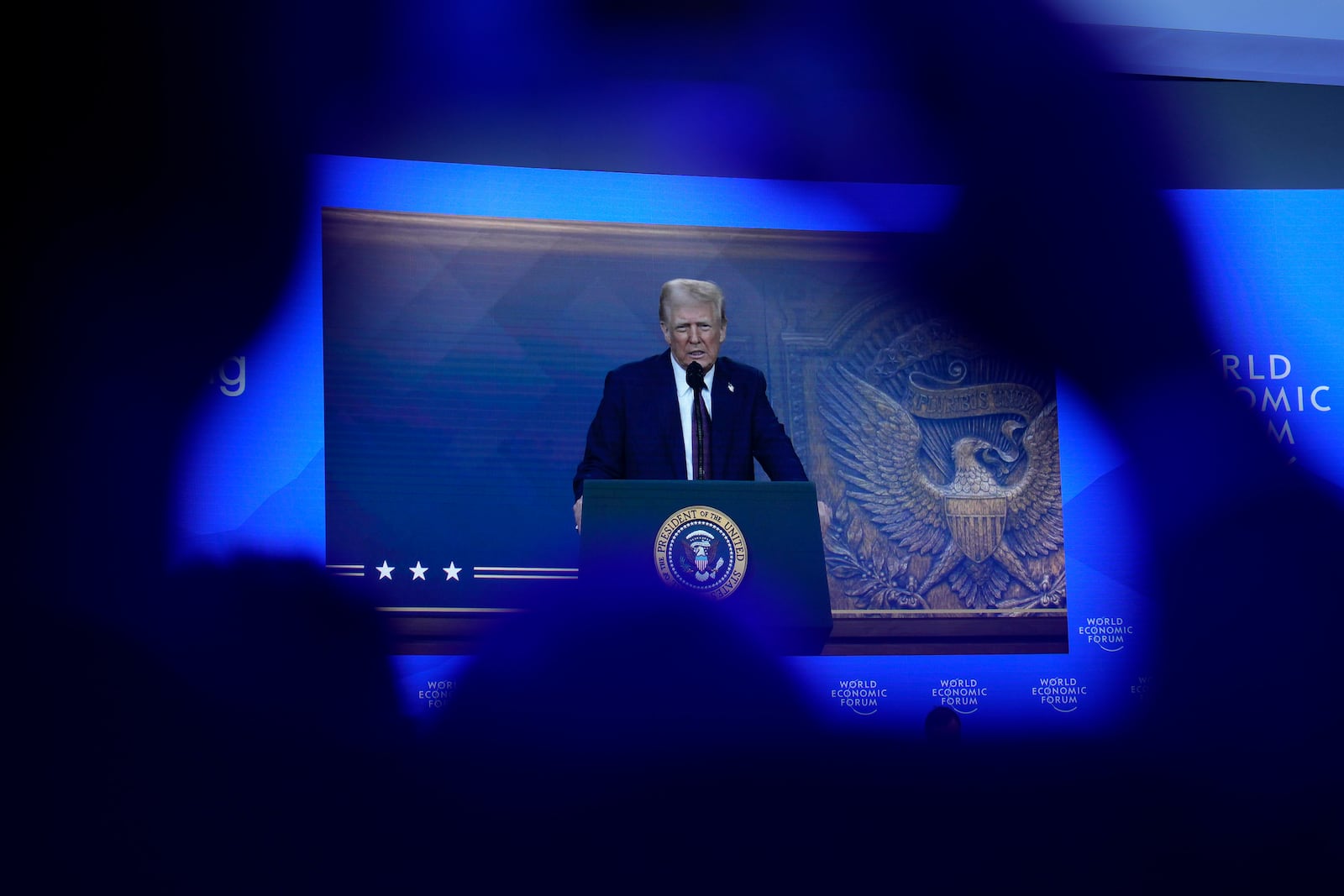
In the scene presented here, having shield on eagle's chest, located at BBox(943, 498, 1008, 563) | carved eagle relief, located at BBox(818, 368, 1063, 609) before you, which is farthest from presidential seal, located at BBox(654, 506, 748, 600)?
shield on eagle's chest, located at BBox(943, 498, 1008, 563)

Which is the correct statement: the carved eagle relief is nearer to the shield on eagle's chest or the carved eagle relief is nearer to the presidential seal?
the shield on eagle's chest

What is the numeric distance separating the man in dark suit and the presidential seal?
0.11 m

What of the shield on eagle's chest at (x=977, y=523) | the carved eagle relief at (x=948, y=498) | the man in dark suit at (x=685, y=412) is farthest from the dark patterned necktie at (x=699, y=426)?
the shield on eagle's chest at (x=977, y=523)

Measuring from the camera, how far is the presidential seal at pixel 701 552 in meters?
2.61

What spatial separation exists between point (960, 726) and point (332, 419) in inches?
60.3

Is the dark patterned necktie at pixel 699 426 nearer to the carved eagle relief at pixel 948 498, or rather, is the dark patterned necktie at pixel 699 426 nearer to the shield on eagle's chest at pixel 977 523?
the carved eagle relief at pixel 948 498

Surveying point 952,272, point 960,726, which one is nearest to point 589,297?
point 952,272

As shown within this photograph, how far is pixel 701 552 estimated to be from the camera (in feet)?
8.60

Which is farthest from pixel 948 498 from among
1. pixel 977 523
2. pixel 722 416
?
pixel 722 416

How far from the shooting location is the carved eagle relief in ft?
8.96

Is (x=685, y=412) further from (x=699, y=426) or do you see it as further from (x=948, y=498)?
(x=948, y=498)

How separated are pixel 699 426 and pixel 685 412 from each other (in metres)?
0.04

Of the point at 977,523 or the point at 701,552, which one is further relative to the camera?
the point at 977,523

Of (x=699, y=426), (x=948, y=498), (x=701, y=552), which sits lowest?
(x=701, y=552)
